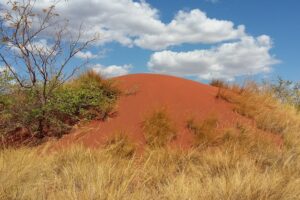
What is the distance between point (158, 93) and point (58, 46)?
3.29 metres

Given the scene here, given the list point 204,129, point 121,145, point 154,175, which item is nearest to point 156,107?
point 204,129

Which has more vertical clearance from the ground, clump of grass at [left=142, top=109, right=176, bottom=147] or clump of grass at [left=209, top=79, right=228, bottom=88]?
clump of grass at [left=209, top=79, right=228, bottom=88]

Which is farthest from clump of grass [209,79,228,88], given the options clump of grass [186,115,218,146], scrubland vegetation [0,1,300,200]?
clump of grass [186,115,218,146]

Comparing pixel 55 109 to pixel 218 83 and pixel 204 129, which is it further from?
pixel 218 83

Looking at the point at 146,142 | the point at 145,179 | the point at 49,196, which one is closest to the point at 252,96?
the point at 146,142

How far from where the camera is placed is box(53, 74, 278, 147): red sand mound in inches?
496

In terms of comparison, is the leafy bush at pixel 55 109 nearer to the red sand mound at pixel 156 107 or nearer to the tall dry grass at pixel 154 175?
the red sand mound at pixel 156 107

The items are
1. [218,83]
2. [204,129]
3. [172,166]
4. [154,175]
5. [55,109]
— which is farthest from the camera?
[218,83]

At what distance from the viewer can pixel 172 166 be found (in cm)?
1013

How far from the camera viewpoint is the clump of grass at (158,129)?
39.1 feet

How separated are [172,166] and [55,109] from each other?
483cm

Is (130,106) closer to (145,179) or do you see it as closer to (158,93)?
(158,93)

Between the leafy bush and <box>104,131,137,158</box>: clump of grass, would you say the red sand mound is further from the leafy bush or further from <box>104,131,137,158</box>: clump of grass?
the leafy bush

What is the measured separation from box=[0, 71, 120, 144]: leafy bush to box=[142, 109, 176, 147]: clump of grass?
1565mm
